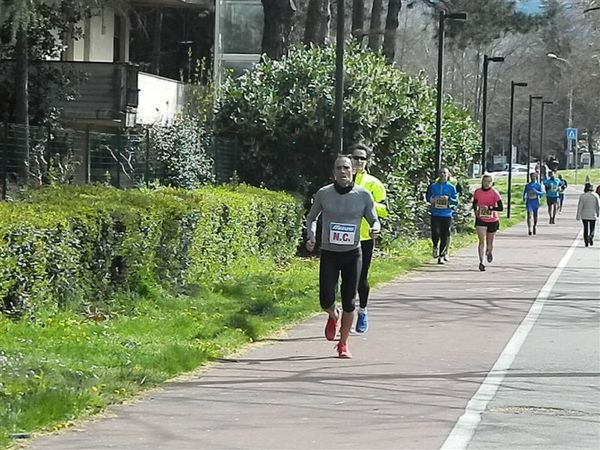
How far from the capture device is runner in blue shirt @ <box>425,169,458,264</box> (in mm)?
24266

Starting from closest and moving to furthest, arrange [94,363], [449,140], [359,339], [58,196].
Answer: [94,363]
[359,339]
[58,196]
[449,140]

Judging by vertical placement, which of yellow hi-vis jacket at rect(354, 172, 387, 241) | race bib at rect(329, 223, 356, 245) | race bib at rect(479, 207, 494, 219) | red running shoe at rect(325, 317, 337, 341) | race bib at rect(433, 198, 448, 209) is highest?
yellow hi-vis jacket at rect(354, 172, 387, 241)

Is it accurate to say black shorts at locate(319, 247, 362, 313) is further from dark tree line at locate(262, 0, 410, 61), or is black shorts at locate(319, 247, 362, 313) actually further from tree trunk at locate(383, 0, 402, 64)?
tree trunk at locate(383, 0, 402, 64)

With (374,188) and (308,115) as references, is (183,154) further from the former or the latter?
(374,188)

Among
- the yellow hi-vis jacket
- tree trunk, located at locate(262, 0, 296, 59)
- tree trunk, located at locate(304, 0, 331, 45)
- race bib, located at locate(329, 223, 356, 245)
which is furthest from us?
tree trunk, located at locate(304, 0, 331, 45)

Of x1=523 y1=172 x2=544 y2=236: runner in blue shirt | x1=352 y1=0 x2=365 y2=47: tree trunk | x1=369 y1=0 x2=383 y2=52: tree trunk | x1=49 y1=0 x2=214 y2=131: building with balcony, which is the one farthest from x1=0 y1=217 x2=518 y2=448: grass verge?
x1=369 y1=0 x2=383 y2=52: tree trunk

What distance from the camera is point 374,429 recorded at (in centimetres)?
874

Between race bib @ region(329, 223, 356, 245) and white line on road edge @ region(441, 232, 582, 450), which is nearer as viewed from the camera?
white line on road edge @ region(441, 232, 582, 450)

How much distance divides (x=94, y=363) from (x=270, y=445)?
3075mm

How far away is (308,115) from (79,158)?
549cm

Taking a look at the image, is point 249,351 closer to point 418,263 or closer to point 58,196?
point 58,196

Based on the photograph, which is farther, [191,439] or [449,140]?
[449,140]

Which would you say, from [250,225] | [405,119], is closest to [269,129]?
[405,119]

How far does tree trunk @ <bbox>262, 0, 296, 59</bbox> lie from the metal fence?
17.0 ft
